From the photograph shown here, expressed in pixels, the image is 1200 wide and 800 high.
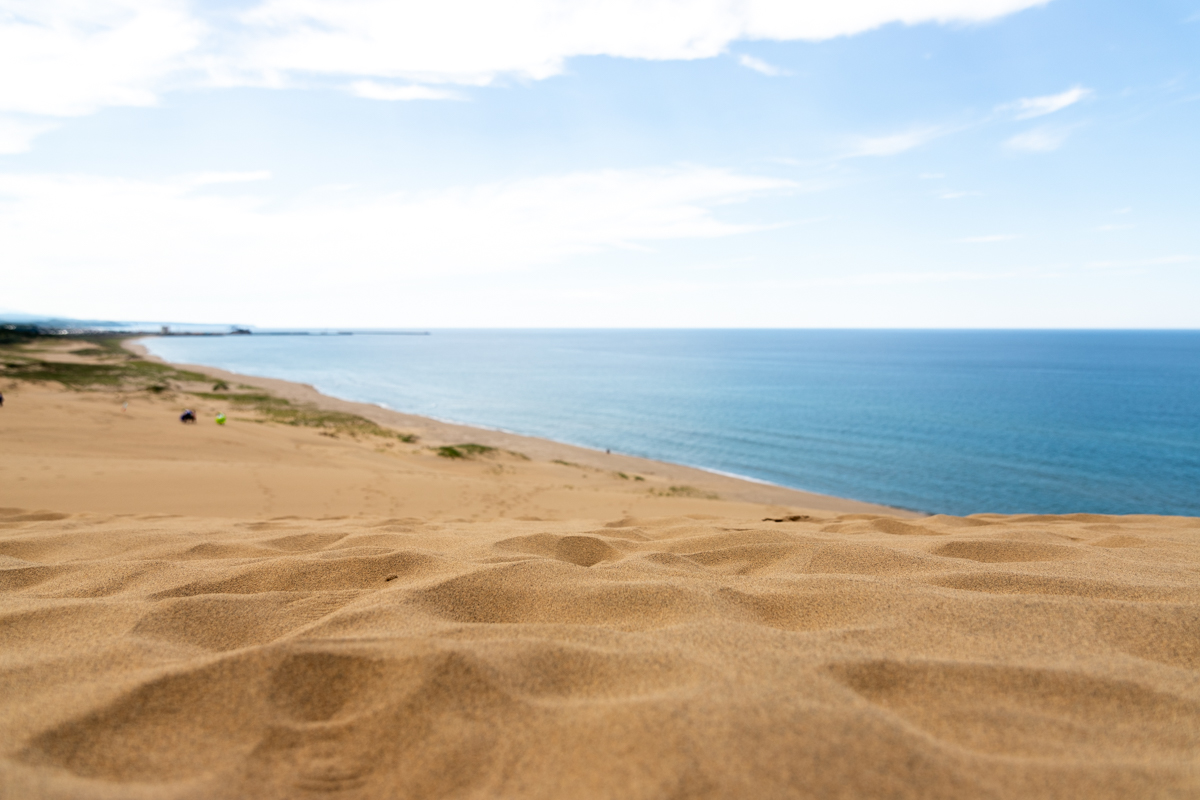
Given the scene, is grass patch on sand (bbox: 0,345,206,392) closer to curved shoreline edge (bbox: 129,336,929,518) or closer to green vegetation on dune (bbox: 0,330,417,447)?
green vegetation on dune (bbox: 0,330,417,447)

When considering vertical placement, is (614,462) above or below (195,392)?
below

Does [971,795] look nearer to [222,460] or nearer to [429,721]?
[429,721]

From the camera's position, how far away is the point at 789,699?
1.66 m

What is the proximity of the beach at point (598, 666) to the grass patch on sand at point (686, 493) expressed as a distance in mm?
13223

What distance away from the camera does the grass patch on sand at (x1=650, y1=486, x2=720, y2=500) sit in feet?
56.8

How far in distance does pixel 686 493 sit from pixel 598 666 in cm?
1668

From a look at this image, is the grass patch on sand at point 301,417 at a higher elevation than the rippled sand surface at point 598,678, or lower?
lower

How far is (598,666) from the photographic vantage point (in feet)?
6.34

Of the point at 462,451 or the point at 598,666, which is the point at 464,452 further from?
the point at 598,666

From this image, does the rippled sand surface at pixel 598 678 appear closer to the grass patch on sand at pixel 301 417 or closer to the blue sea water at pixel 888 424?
the blue sea water at pixel 888 424

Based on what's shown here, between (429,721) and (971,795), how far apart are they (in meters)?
1.33

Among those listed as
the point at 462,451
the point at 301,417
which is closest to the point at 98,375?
the point at 301,417

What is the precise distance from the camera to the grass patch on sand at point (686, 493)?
17.3m

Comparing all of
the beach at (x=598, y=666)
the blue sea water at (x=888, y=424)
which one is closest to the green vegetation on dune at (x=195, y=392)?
the blue sea water at (x=888, y=424)
